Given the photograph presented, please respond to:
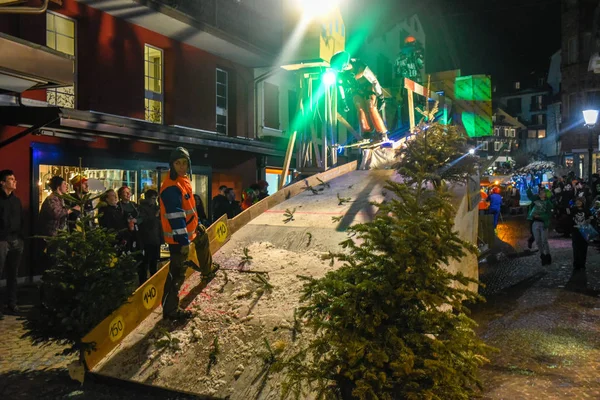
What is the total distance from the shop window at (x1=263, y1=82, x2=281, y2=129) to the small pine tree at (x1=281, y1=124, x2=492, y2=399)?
16.5 m

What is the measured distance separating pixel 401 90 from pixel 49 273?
501 inches

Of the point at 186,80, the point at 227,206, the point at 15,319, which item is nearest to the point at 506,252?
the point at 227,206

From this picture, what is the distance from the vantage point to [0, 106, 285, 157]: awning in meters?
9.55

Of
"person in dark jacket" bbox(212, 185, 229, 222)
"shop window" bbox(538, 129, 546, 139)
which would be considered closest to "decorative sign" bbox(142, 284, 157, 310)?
"person in dark jacket" bbox(212, 185, 229, 222)

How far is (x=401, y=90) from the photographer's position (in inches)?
619

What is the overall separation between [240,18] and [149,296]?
13037 millimetres

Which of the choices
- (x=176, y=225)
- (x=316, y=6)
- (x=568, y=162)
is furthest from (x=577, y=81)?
(x=176, y=225)

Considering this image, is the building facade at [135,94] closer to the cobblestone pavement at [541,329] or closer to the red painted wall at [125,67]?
the red painted wall at [125,67]

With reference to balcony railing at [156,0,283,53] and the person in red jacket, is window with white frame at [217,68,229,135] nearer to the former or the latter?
balcony railing at [156,0,283,53]

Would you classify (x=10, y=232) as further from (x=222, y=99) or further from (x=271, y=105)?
(x=271, y=105)

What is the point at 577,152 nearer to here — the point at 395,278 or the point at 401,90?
the point at 401,90

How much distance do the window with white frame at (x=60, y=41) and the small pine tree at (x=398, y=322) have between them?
409 inches

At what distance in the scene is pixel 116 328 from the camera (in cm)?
539

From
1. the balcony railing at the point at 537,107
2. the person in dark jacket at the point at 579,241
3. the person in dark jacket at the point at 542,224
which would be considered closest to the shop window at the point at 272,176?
the person in dark jacket at the point at 542,224
